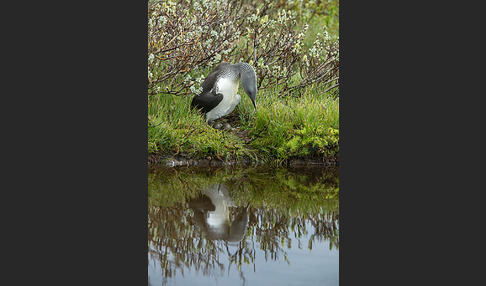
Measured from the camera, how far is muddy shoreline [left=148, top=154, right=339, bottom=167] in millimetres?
7832

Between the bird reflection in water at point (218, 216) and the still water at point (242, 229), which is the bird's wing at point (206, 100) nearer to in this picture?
the still water at point (242, 229)

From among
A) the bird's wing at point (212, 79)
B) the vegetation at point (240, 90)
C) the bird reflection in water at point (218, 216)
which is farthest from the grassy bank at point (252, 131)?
the bird reflection in water at point (218, 216)

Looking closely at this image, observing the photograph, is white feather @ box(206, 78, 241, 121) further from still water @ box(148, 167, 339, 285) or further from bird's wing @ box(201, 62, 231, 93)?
still water @ box(148, 167, 339, 285)

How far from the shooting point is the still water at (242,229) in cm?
392

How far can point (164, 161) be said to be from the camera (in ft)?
25.8

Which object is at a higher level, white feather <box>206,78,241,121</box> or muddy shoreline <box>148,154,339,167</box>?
white feather <box>206,78,241,121</box>

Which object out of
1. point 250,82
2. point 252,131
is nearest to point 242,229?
point 250,82

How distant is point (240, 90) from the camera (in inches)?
352

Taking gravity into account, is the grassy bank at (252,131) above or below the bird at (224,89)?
below

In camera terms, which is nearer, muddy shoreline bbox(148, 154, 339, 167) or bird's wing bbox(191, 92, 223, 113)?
muddy shoreline bbox(148, 154, 339, 167)

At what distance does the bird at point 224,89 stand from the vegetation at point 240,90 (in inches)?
5.9

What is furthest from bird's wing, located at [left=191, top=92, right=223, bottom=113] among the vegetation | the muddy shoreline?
the muddy shoreline

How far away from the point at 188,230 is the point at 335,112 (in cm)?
423

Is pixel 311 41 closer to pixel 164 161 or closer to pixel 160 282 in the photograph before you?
pixel 164 161
